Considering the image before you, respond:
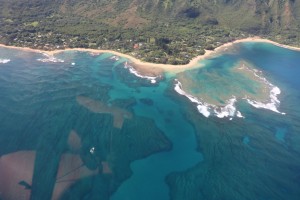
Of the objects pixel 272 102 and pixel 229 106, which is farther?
pixel 272 102

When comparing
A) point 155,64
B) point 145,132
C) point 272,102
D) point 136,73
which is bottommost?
point 145,132

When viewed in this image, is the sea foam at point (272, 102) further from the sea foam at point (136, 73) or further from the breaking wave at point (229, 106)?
the sea foam at point (136, 73)

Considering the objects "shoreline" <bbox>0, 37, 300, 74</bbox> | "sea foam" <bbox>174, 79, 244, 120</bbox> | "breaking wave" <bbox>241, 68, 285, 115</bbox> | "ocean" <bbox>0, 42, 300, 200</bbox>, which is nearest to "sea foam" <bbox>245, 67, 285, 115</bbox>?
"breaking wave" <bbox>241, 68, 285, 115</bbox>

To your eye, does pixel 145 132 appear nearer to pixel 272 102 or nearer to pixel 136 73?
pixel 136 73

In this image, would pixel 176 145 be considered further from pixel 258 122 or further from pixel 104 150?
pixel 258 122

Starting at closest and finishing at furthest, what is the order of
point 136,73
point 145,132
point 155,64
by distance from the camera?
1. point 145,132
2. point 136,73
3. point 155,64

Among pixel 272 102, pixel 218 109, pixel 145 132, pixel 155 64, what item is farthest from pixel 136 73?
pixel 272 102

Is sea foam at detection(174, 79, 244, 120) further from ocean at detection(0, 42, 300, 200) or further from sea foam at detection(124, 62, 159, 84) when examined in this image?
sea foam at detection(124, 62, 159, 84)
